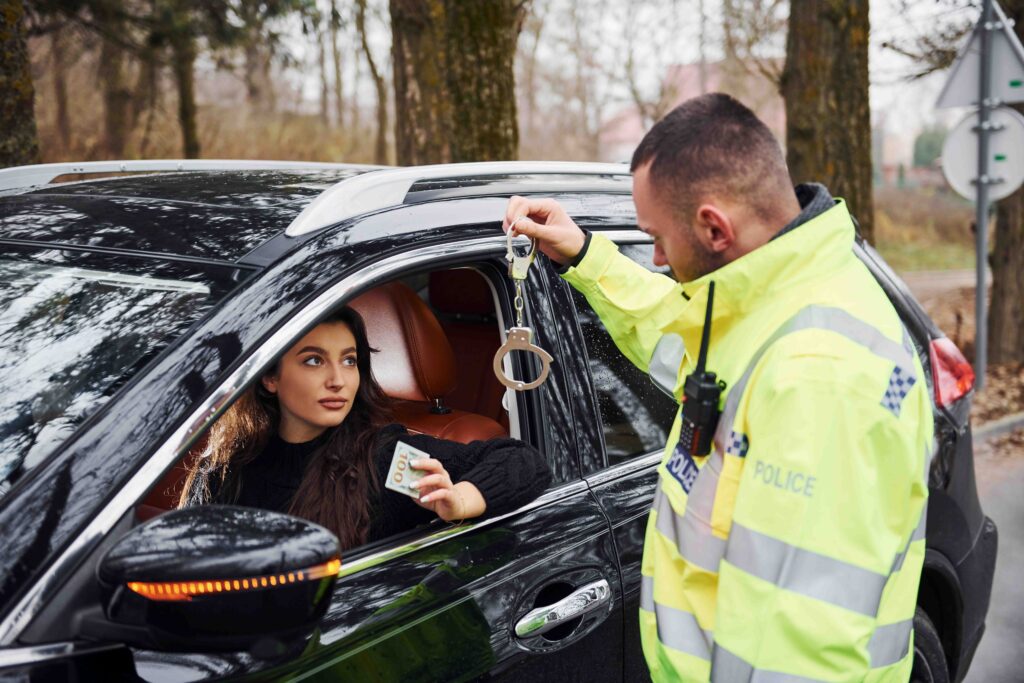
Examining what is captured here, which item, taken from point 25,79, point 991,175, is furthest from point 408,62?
point 991,175

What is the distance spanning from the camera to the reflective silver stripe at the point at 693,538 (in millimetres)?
1680

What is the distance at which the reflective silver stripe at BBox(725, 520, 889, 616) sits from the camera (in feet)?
4.92

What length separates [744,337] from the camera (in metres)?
1.71

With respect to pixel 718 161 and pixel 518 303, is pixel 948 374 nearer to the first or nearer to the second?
pixel 518 303

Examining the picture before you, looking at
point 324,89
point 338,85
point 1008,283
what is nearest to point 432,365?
point 1008,283

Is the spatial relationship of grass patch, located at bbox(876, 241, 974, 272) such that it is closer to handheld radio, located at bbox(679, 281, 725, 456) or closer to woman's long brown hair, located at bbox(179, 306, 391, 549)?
woman's long brown hair, located at bbox(179, 306, 391, 549)

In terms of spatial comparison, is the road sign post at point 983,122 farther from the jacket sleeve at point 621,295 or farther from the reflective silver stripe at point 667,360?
the reflective silver stripe at point 667,360

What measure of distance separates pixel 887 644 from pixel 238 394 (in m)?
1.13

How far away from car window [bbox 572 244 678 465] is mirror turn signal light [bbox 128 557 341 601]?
1.18 metres

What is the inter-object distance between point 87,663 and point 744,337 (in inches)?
43.5

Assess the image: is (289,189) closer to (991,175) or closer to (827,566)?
(827,566)

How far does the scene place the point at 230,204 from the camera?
93.0 inches

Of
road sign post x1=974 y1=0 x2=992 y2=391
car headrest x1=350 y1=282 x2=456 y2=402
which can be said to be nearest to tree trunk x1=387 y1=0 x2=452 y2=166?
road sign post x1=974 y1=0 x2=992 y2=391

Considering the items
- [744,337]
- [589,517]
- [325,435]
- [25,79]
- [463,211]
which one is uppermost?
[25,79]
